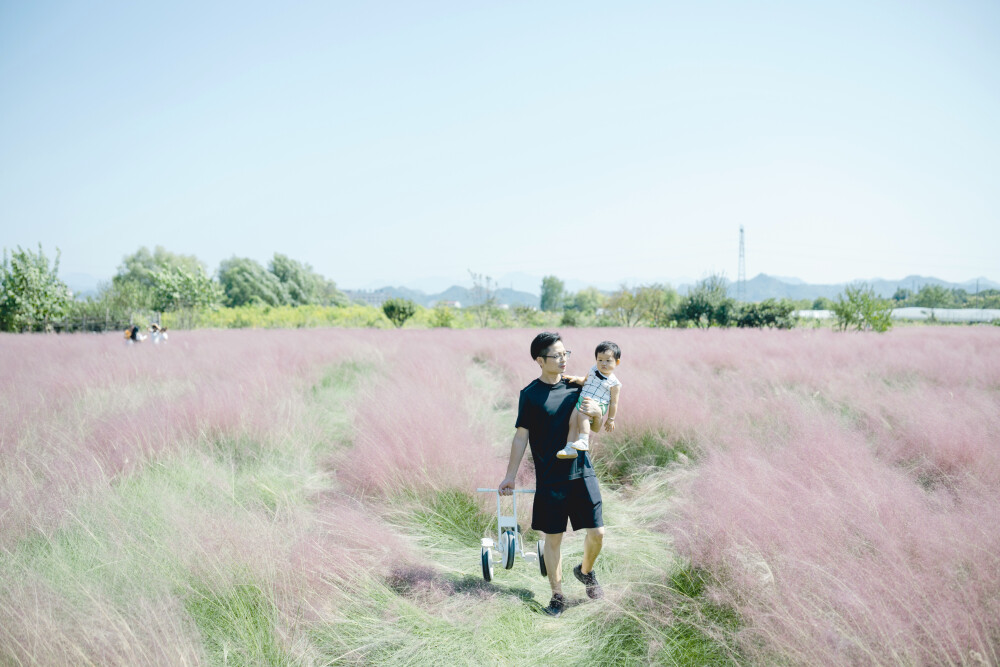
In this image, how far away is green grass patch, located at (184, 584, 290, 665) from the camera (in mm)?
2039

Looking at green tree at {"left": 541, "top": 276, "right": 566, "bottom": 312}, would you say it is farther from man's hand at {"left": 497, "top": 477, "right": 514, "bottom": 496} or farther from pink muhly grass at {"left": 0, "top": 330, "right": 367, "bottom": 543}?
man's hand at {"left": 497, "top": 477, "right": 514, "bottom": 496}

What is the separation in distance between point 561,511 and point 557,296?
143m

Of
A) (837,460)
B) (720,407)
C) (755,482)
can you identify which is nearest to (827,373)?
(720,407)

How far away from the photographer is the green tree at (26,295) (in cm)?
2214

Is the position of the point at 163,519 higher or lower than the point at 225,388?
lower

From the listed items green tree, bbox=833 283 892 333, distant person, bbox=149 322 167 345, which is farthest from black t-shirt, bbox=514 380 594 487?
green tree, bbox=833 283 892 333

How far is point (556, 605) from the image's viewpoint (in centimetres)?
256

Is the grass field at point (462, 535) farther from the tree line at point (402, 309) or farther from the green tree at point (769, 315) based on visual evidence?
the green tree at point (769, 315)

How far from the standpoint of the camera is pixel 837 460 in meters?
3.01

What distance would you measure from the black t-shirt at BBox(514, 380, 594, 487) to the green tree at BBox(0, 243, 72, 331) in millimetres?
28762

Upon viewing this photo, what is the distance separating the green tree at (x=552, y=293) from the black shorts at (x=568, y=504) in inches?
5325

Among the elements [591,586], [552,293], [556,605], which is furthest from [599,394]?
[552,293]

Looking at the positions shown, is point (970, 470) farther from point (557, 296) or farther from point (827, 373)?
point (557, 296)

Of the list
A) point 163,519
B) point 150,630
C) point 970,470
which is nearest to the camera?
point 150,630
